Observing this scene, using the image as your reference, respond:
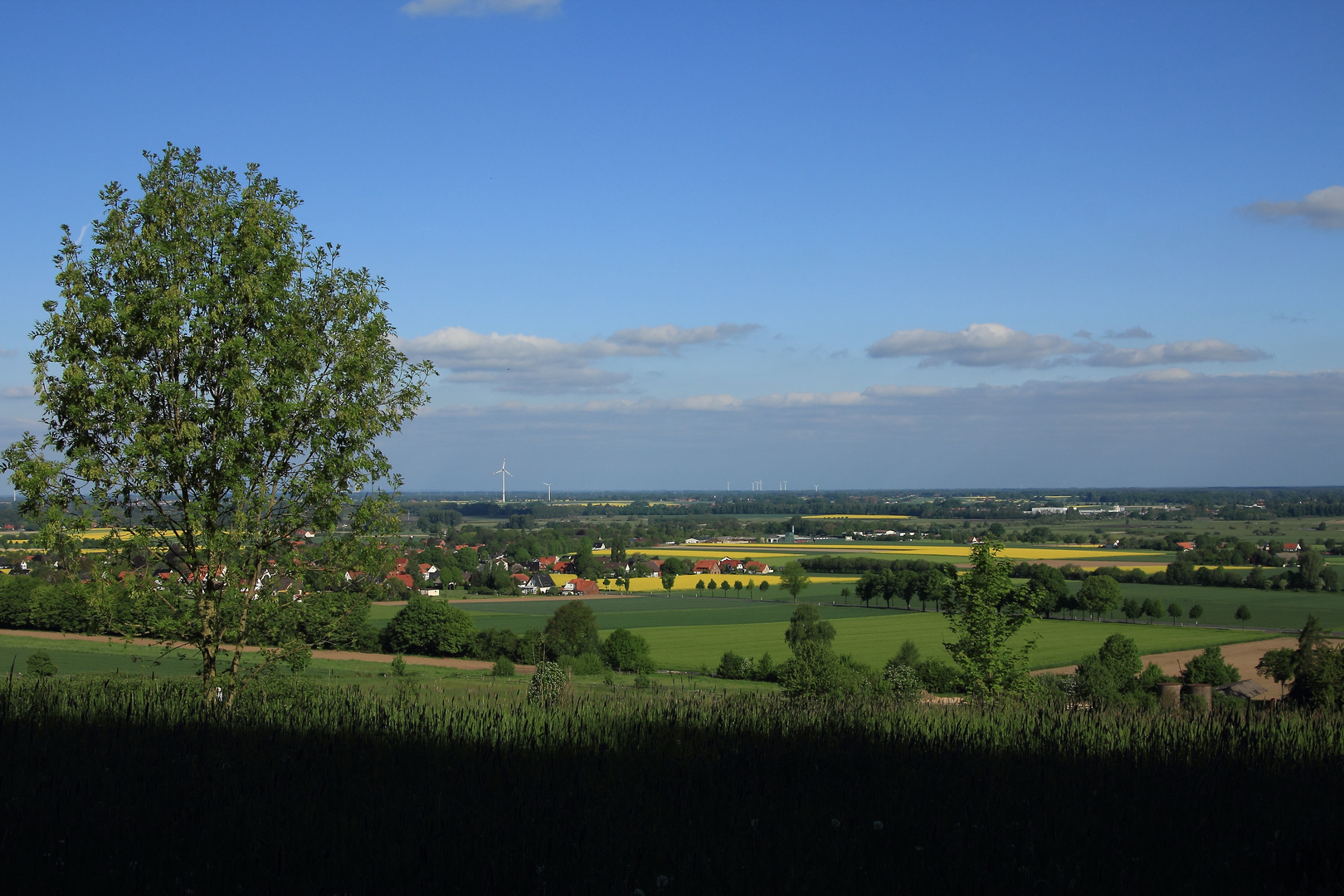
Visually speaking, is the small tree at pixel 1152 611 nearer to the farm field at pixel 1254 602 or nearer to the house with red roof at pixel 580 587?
the farm field at pixel 1254 602

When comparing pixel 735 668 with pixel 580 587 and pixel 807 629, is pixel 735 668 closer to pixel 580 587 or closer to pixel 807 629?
pixel 807 629

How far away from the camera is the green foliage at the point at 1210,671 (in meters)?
46.5

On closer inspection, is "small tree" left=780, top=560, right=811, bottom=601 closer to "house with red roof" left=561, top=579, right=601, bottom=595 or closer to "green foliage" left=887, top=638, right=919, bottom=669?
"house with red roof" left=561, top=579, right=601, bottom=595

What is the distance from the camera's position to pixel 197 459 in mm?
10773

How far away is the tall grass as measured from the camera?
3.48 m

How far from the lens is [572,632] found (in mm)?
61688

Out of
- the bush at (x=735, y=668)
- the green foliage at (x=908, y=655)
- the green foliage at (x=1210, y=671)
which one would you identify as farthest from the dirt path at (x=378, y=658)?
the green foliage at (x=1210, y=671)

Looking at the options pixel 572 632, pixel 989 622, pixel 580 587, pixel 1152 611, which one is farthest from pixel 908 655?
pixel 580 587

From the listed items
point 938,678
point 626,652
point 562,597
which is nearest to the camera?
point 938,678

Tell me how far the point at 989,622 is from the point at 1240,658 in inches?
1433

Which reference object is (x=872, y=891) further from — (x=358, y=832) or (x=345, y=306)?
(x=345, y=306)

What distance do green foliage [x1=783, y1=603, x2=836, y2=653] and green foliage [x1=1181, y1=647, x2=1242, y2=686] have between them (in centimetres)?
2030

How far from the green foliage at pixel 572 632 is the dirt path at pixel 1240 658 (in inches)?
1084

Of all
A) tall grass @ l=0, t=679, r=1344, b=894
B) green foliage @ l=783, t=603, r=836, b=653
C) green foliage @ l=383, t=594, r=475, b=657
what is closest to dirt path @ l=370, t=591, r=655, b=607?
green foliage @ l=383, t=594, r=475, b=657
